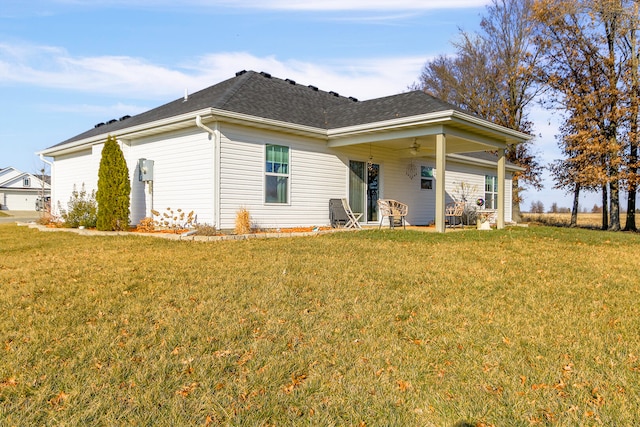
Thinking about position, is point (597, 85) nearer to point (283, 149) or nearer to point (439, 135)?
point (439, 135)

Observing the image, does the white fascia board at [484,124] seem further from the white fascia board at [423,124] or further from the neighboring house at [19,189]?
the neighboring house at [19,189]

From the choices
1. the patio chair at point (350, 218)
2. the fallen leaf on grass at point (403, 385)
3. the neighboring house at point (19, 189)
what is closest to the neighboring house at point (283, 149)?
the patio chair at point (350, 218)

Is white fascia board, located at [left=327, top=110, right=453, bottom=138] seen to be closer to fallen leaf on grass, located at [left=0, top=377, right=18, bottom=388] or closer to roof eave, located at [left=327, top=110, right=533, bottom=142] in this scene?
roof eave, located at [left=327, top=110, right=533, bottom=142]

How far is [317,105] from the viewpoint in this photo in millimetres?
13828

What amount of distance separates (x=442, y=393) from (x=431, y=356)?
553mm

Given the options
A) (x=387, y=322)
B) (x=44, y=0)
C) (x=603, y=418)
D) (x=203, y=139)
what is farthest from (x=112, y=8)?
(x=603, y=418)

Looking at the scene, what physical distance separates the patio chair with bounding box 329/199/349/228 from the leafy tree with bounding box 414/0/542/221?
1434 cm

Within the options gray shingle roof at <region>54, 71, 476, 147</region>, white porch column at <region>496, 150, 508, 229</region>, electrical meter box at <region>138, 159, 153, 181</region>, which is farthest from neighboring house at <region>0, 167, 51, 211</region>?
white porch column at <region>496, 150, 508, 229</region>

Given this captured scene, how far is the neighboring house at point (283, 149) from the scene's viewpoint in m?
10.1

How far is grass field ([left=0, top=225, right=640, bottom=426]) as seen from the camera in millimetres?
2393

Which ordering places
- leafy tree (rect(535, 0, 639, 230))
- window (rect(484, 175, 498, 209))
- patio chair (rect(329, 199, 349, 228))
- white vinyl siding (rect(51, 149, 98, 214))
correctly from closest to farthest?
patio chair (rect(329, 199, 349, 228)), white vinyl siding (rect(51, 149, 98, 214)), leafy tree (rect(535, 0, 639, 230)), window (rect(484, 175, 498, 209))

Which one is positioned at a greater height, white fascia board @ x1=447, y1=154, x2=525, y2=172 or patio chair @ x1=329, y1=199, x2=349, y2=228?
white fascia board @ x1=447, y1=154, x2=525, y2=172

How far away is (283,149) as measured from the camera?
1110 cm

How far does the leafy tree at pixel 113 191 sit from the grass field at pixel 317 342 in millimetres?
4510
